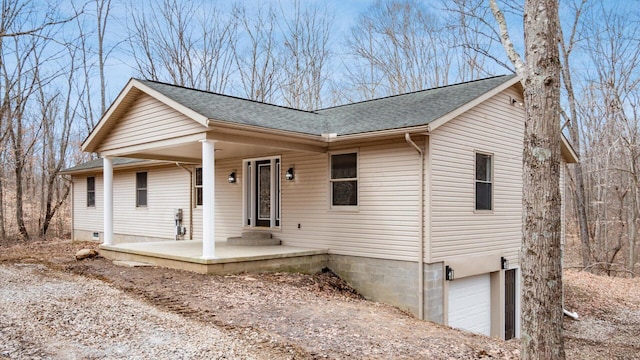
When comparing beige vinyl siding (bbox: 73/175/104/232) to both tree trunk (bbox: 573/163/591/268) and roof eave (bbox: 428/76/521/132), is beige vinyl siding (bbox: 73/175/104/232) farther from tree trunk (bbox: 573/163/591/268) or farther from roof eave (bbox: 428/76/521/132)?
tree trunk (bbox: 573/163/591/268)

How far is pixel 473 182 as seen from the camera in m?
9.86

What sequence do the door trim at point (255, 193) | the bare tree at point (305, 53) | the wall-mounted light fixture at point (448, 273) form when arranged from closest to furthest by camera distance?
the wall-mounted light fixture at point (448, 273) → the door trim at point (255, 193) → the bare tree at point (305, 53)

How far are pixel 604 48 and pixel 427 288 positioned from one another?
14310mm

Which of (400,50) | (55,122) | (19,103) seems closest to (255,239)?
(19,103)

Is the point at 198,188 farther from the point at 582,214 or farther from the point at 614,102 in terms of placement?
the point at 614,102

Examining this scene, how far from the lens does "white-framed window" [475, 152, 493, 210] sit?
10102 millimetres

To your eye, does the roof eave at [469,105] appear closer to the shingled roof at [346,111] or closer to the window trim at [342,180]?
the shingled roof at [346,111]

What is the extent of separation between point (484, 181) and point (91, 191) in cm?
1491

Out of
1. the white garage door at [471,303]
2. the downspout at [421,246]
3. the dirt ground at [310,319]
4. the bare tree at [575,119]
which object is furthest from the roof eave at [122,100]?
the bare tree at [575,119]

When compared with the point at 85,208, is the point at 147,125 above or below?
above

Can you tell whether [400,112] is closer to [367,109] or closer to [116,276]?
[367,109]

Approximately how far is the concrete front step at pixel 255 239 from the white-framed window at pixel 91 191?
369 inches

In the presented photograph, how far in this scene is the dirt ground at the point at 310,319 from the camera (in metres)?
5.34

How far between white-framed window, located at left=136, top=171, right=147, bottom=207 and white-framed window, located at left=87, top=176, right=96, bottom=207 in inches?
129
